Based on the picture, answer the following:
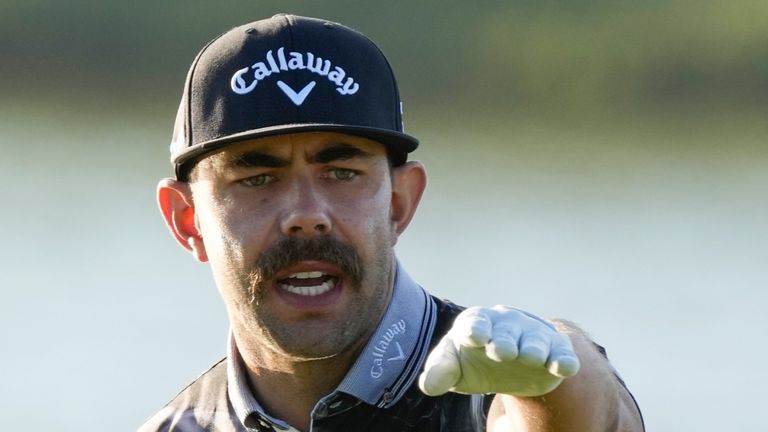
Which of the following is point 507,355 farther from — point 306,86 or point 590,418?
point 306,86

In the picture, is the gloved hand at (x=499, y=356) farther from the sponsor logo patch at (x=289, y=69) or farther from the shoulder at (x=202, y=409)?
the shoulder at (x=202, y=409)

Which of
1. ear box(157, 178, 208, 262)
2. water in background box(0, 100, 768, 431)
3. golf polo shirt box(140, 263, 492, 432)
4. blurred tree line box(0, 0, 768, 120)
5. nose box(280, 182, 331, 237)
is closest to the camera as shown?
nose box(280, 182, 331, 237)

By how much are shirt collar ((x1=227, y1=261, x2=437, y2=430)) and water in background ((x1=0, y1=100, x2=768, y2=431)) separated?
2.82m

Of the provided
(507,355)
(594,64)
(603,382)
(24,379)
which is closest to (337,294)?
A: (603,382)

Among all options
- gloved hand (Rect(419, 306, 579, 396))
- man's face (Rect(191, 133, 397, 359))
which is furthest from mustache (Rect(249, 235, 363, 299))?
gloved hand (Rect(419, 306, 579, 396))

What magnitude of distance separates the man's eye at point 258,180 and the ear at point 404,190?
11.1 inches

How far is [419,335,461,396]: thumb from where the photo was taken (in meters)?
2.93

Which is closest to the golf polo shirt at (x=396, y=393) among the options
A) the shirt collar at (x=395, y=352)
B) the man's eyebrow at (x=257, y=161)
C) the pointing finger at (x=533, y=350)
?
the shirt collar at (x=395, y=352)

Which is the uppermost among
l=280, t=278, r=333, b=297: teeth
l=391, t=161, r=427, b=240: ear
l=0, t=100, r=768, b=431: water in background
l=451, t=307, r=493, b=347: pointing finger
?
l=391, t=161, r=427, b=240: ear

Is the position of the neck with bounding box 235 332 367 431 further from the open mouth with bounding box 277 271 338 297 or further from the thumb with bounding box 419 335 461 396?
the thumb with bounding box 419 335 461 396

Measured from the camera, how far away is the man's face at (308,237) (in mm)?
3686

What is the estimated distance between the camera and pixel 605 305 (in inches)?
304

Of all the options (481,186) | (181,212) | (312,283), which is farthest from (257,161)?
(481,186)

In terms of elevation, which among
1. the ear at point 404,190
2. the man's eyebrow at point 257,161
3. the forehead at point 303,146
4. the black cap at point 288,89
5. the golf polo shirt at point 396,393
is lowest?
the golf polo shirt at point 396,393
